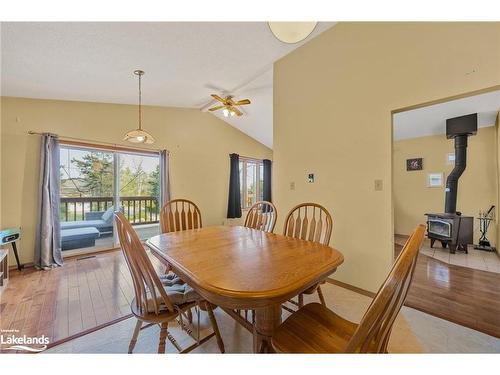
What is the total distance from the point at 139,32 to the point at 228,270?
225 centimetres

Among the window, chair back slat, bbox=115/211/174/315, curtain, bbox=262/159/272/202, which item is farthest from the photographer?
curtain, bbox=262/159/272/202

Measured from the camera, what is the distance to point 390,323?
0.77 meters

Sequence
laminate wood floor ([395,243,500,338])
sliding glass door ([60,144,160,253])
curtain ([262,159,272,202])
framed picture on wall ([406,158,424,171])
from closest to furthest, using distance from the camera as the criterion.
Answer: laminate wood floor ([395,243,500,338])
sliding glass door ([60,144,160,253])
framed picture on wall ([406,158,424,171])
curtain ([262,159,272,202])

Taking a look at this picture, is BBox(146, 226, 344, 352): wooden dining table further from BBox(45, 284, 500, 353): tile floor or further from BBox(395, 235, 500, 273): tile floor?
BBox(395, 235, 500, 273): tile floor

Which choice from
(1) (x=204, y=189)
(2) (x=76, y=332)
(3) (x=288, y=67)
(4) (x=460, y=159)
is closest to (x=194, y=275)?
(2) (x=76, y=332)

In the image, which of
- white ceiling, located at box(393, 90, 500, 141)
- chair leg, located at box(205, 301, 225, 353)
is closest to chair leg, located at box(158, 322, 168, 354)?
chair leg, located at box(205, 301, 225, 353)

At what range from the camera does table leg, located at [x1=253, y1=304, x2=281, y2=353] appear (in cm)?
122

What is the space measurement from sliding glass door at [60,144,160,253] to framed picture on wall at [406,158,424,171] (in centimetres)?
553

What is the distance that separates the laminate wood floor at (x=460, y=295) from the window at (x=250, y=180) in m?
4.24

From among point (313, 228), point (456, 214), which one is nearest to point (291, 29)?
point (313, 228)

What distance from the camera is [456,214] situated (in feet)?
12.6

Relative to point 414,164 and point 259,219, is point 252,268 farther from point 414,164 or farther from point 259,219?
point 414,164

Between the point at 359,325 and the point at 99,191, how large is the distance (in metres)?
4.42

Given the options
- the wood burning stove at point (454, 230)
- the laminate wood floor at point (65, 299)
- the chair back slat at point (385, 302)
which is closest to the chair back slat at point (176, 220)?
the laminate wood floor at point (65, 299)
